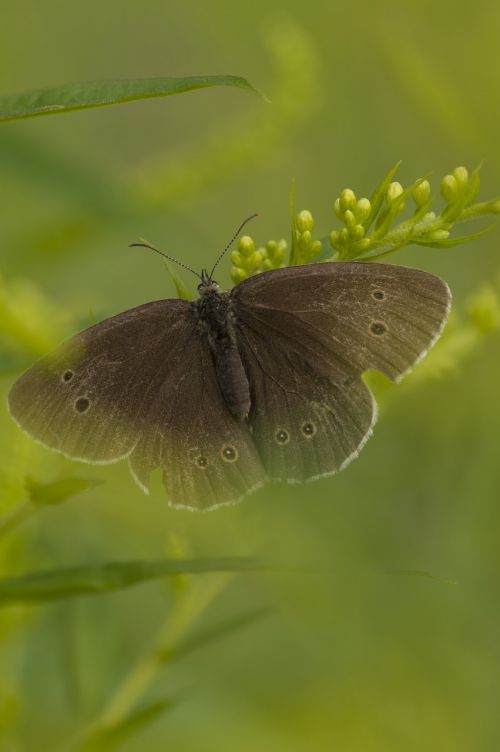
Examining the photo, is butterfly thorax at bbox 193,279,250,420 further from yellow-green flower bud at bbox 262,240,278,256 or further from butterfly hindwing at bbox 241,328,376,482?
yellow-green flower bud at bbox 262,240,278,256

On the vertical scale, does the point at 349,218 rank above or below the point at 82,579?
above

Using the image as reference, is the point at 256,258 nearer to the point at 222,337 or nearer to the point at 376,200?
the point at 376,200

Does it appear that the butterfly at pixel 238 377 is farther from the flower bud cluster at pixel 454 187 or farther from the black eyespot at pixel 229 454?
the flower bud cluster at pixel 454 187

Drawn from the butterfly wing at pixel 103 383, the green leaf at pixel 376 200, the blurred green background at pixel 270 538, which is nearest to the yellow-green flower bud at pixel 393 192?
the green leaf at pixel 376 200

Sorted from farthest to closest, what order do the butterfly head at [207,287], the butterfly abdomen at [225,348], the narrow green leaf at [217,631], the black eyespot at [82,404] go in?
the butterfly head at [207,287] → the butterfly abdomen at [225,348] → the black eyespot at [82,404] → the narrow green leaf at [217,631]

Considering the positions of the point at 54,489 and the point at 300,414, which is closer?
the point at 54,489

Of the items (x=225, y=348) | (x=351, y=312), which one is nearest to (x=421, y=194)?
(x=351, y=312)

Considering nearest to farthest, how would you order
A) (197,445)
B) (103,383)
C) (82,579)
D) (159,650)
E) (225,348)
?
(82,579)
(159,650)
(103,383)
(197,445)
(225,348)

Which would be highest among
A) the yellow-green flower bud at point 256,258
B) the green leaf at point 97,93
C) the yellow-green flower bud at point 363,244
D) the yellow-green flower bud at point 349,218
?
the green leaf at point 97,93
